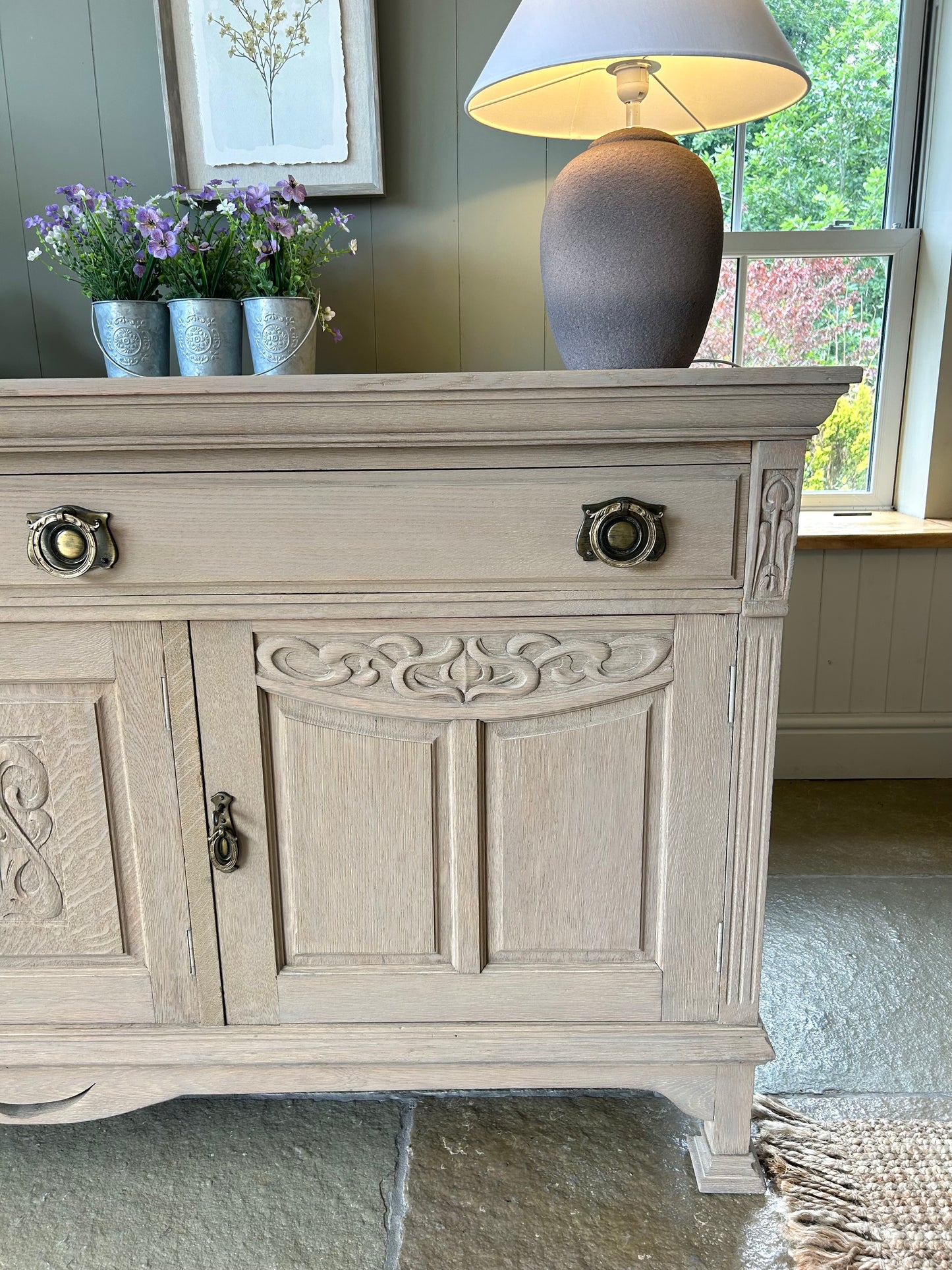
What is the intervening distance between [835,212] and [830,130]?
167 millimetres

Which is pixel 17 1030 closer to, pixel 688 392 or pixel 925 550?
pixel 688 392

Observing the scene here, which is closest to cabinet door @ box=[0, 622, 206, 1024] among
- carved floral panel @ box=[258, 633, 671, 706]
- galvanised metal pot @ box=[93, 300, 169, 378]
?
carved floral panel @ box=[258, 633, 671, 706]

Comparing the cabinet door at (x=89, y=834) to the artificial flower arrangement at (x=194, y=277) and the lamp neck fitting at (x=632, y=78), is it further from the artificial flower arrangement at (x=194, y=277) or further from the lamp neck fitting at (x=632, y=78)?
the lamp neck fitting at (x=632, y=78)

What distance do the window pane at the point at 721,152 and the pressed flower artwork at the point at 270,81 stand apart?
88 cm

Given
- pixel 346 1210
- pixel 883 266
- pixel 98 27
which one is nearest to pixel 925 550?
pixel 883 266

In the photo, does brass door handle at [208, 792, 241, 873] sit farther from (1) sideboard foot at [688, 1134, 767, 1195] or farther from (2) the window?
(2) the window

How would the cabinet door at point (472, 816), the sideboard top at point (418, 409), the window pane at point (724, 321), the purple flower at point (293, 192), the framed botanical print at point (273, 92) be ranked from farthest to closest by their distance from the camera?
the window pane at point (724, 321)
the framed botanical print at point (273, 92)
the purple flower at point (293, 192)
the cabinet door at point (472, 816)
the sideboard top at point (418, 409)

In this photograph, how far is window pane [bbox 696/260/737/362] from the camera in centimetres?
189

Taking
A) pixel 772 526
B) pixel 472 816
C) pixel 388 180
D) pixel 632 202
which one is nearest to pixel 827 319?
pixel 388 180

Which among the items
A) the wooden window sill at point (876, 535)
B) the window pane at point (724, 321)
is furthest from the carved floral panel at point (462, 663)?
the window pane at point (724, 321)

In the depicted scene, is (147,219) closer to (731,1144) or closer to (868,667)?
(731,1144)

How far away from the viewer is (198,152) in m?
1.32

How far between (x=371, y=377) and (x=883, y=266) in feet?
5.31

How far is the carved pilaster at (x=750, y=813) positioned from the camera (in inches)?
34.0
